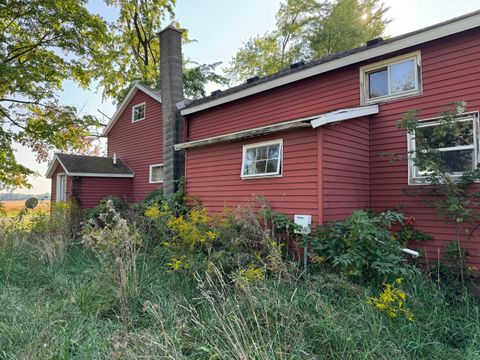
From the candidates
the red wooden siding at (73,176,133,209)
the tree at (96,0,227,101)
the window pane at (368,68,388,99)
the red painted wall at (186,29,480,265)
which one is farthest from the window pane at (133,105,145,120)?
the window pane at (368,68,388,99)

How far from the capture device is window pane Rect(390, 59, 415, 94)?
21.1 feet

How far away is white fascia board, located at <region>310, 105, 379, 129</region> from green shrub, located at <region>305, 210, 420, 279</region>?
1849 millimetres

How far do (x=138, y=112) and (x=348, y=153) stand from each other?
12.2 m

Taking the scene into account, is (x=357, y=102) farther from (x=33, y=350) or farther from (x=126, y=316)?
(x=33, y=350)

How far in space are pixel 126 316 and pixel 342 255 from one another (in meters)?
3.23

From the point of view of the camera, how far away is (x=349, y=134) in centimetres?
638

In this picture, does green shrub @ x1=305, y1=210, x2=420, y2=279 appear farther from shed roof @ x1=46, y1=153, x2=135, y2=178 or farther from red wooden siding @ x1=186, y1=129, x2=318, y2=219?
shed roof @ x1=46, y1=153, x2=135, y2=178

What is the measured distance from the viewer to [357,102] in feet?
23.3

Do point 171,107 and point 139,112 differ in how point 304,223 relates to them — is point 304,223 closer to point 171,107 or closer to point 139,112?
point 171,107

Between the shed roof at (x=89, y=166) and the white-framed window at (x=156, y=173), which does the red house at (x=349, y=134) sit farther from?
the shed roof at (x=89, y=166)

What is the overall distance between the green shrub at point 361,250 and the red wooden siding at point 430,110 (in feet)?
4.81

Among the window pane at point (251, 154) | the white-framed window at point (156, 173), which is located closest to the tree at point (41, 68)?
the white-framed window at point (156, 173)

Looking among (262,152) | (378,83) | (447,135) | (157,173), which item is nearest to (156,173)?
(157,173)

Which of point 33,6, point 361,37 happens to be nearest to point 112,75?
point 33,6
